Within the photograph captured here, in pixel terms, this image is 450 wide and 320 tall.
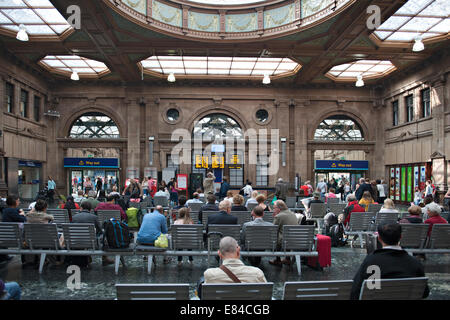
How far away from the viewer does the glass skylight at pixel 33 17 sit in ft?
51.0

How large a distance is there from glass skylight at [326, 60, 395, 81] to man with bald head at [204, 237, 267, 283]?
72.0ft

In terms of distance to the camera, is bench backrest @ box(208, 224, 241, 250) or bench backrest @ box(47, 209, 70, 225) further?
bench backrest @ box(47, 209, 70, 225)

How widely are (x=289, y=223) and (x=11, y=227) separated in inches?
223

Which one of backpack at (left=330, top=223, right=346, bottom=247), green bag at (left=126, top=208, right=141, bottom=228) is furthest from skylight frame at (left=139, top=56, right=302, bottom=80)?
backpack at (left=330, top=223, right=346, bottom=247)

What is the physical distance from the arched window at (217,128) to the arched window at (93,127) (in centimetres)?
638

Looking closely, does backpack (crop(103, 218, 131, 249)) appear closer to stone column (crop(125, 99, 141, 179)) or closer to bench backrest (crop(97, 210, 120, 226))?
bench backrest (crop(97, 210, 120, 226))

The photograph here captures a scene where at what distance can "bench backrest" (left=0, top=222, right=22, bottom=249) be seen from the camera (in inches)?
279

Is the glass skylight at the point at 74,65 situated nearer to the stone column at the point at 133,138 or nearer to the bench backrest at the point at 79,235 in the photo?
the stone column at the point at 133,138

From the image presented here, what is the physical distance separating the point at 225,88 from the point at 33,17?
13.7 meters

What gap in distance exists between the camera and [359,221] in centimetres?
936

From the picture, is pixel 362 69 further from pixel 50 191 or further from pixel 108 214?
pixel 50 191

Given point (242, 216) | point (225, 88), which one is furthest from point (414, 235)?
point (225, 88)

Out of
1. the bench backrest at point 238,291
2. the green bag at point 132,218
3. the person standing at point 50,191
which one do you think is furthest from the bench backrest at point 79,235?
the person standing at point 50,191

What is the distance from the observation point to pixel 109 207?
945cm
